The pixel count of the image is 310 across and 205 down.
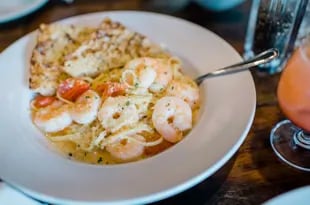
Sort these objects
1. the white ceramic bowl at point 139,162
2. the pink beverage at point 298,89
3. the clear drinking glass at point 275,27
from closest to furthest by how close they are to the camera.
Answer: the white ceramic bowl at point 139,162
the pink beverage at point 298,89
the clear drinking glass at point 275,27

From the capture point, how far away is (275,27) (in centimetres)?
114

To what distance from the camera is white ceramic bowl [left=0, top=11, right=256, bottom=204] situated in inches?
30.1

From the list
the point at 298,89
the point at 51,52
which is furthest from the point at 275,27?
the point at 51,52

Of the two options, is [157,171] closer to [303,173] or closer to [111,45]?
[303,173]

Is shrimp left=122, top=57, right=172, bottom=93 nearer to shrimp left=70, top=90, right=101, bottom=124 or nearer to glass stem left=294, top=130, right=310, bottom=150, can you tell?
shrimp left=70, top=90, right=101, bottom=124

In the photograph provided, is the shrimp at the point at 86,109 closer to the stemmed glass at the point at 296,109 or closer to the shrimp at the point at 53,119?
the shrimp at the point at 53,119

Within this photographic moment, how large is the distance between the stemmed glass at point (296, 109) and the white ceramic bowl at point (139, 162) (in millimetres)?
85

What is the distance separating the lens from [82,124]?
0.98m

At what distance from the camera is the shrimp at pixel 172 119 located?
3.03 feet

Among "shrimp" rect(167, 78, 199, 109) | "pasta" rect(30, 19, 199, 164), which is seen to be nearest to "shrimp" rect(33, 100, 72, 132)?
"pasta" rect(30, 19, 199, 164)

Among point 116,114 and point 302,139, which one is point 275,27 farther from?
point 116,114

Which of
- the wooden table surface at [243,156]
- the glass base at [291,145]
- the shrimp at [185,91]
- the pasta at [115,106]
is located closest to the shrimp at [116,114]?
the pasta at [115,106]

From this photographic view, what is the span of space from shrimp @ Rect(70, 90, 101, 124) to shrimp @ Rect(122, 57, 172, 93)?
3.9 inches

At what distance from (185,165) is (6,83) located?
21.2 inches
